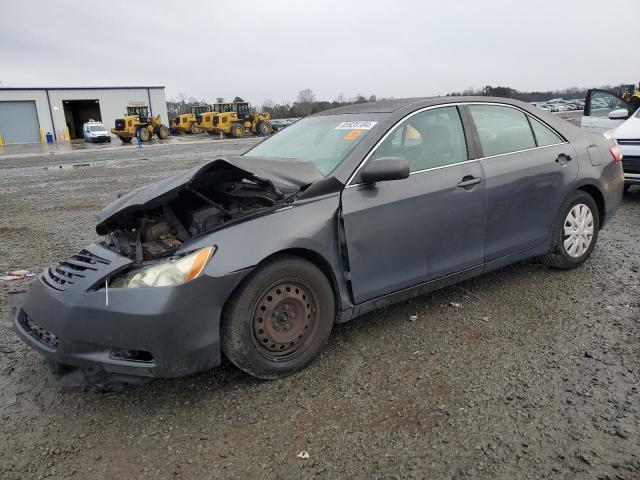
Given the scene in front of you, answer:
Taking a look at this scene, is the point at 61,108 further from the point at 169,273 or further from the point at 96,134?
the point at 169,273

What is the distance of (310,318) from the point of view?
9.88ft

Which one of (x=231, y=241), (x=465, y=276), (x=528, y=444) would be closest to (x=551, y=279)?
(x=465, y=276)

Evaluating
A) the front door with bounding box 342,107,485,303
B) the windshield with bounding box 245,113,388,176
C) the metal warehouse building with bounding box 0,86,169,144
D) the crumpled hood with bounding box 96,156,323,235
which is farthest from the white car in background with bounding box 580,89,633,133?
the metal warehouse building with bounding box 0,86,169,144

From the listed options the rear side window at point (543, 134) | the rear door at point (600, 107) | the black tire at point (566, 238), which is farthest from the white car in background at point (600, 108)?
the rear side window at point (543, 134)

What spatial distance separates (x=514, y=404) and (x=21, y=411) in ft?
8.86

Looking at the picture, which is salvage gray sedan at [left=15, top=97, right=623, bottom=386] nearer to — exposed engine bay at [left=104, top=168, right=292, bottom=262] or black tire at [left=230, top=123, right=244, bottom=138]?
exposed engine bay at [left=104, top=168, right=292, bottom=262]

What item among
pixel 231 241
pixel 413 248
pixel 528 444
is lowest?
pixel 528 444

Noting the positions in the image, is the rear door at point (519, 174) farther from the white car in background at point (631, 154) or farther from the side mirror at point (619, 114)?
the side mirror at point (619, 114)

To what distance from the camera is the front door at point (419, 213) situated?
3139 mm

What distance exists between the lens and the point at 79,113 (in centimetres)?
5638

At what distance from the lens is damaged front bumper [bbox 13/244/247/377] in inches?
98.7

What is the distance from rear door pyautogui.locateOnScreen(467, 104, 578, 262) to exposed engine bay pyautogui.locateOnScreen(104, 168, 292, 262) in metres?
1.74

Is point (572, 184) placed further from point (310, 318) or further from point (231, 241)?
point (231, 241)

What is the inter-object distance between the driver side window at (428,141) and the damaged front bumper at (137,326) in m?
1.50
